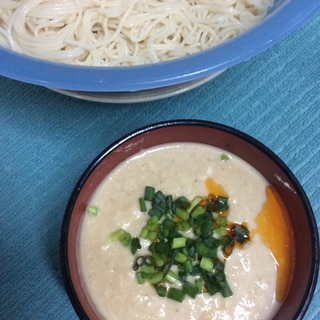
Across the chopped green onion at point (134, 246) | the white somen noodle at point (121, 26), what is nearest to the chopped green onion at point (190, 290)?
the chopped green onion at point (134, 246)

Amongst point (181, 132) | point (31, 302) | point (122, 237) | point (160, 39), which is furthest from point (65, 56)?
point (31, 302)

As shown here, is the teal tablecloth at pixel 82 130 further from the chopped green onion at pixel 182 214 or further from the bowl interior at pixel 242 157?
the chopped green onion at pixel 182 214

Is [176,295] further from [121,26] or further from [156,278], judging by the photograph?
[121,26]

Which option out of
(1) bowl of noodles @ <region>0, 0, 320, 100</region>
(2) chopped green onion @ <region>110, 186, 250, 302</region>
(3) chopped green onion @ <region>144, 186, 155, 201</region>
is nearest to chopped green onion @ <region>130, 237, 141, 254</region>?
(2) chopped green onion @ <region>110, 186, 250, 302</region>

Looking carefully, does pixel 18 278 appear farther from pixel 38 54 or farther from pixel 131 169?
pixel 38 54

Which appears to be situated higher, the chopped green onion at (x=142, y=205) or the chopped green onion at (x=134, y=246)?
the chopped green onion at (x=142, y=205)

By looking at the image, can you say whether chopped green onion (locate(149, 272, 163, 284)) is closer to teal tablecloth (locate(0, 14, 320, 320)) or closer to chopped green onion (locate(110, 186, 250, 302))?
chopped green onion (locate(110, 186, 250, 302))
